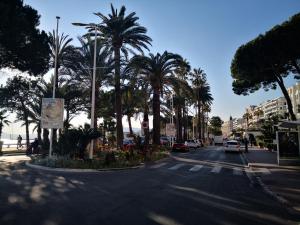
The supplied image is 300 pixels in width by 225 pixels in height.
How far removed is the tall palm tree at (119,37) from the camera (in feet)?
101

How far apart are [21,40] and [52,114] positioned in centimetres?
833

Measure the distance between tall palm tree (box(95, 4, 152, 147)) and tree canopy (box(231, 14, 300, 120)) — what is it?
10773 millimetres

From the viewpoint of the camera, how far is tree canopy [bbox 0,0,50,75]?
933 inches

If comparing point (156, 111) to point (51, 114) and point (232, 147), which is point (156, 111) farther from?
point (51, 114)

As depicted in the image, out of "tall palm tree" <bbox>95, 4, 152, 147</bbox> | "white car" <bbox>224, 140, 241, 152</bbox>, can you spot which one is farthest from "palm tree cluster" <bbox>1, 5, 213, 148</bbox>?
"white car" <bbox>224, 140, 241, 152</bbox>

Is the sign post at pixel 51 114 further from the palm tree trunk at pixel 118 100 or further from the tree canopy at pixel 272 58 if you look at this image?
the tree canopy at pixel 272 58

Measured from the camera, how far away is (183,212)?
24.6 feet

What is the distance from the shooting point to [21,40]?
25547 millimetres

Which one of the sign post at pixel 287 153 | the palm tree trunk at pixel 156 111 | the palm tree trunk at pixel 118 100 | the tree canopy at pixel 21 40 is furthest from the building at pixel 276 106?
the tree canopy at pixel 21 40

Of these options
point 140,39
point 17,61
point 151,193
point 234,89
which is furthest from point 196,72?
point 151,193

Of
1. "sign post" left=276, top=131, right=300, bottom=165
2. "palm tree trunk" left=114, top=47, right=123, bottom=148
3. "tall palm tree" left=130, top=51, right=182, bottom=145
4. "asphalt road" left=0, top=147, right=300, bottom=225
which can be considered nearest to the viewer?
"asphalt road" left=0, top=147, right=300, bottom=225

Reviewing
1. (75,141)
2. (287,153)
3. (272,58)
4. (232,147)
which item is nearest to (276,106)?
(232,147)

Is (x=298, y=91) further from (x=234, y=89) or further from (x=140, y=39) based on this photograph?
(x=140, y=39)

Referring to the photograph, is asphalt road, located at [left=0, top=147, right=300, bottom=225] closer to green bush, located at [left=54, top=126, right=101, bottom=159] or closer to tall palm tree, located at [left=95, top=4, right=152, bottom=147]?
green bush, located at [left=54, top=126, right=101, bottom=159]
